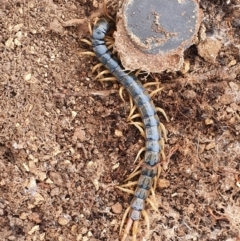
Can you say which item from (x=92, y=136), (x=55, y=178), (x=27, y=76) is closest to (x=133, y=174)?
(x=92, y=136)

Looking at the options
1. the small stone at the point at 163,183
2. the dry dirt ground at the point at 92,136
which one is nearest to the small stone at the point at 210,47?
the dry dirt ground at the point at 92,136

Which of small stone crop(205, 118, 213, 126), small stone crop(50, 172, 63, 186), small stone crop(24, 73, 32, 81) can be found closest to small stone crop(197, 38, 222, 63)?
small stone crop(205, 118, 213, 126)

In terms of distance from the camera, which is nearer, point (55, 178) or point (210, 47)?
point (55, 178)

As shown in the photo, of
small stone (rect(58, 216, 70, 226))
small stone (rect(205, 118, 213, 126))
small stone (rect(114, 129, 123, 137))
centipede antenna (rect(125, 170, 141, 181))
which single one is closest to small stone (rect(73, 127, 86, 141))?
small stone (rect(114, 129, 123, 137))

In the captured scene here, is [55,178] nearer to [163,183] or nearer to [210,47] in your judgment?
[163,183]

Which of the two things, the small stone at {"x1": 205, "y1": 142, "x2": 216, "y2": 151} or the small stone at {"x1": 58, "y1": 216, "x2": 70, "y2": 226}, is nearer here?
the small stone at {"x1": 58, "y1": 216, "x2": 70, "y2": 226}

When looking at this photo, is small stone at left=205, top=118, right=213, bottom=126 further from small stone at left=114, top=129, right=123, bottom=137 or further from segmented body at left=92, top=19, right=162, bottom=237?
small stone at left=114, top=129, right=123, bottom=137

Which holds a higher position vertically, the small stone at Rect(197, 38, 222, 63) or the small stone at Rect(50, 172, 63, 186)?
the small stone at Rect(197, 38, 222, 63)

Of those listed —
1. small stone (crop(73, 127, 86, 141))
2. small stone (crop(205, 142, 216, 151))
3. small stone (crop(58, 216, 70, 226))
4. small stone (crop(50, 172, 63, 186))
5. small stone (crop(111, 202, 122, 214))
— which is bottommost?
small stone (crop(58, 216, 70, 226))
